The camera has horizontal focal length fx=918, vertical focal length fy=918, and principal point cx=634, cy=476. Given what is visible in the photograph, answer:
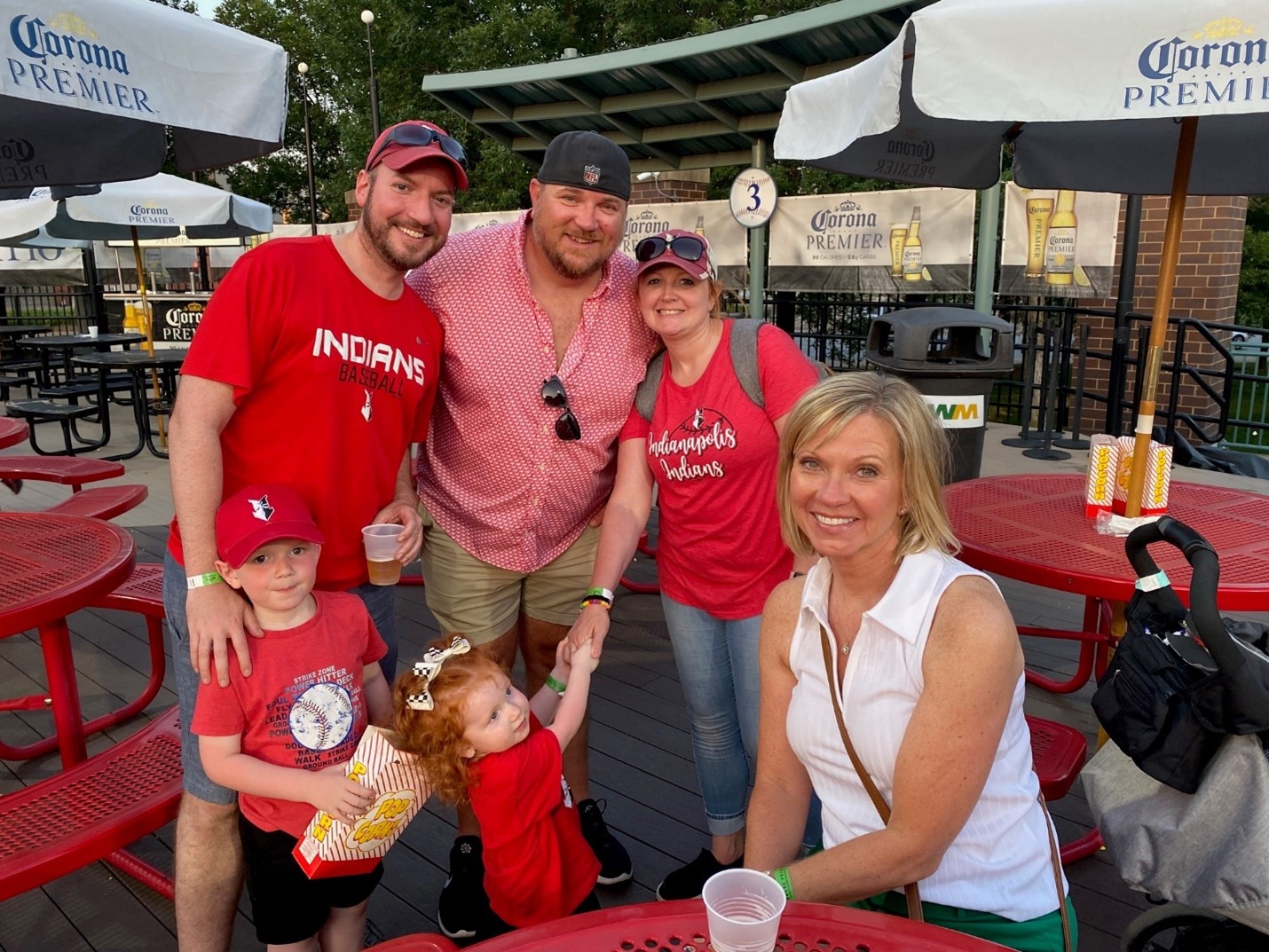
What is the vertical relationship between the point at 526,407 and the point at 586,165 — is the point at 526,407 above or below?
below

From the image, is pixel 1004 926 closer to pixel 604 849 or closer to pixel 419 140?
pixel 604 849

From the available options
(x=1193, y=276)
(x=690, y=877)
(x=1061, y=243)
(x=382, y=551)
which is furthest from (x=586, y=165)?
(x=1193, y=276)

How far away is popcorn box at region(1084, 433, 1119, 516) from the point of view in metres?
2.84

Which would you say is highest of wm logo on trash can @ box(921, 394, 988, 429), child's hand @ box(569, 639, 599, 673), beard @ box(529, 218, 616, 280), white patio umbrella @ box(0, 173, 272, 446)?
white patio umbrella @ box(0, 173, 272, 446)

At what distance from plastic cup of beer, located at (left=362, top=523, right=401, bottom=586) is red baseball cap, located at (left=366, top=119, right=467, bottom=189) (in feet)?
2.57

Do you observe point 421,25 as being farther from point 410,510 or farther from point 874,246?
point 410,510

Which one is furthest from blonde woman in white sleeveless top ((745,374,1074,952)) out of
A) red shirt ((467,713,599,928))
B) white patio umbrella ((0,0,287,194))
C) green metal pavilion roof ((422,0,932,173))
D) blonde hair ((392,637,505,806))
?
green metal pavilion roof ((422,0,932,173))

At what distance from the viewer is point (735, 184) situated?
394 inches

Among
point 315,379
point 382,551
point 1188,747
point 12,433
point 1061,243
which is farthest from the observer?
point 1061,243

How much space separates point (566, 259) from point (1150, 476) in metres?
1.91

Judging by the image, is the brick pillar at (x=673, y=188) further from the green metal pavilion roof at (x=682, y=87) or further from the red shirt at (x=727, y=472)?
the red shirt at (x=727, y=472)

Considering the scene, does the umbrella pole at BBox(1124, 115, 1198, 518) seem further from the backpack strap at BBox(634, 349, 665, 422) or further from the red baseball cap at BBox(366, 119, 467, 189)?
the red baseball cap at BBox(366, 119, 467, 189)

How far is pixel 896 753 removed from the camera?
1.43 m

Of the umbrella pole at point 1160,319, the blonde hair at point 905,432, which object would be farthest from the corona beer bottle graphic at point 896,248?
the blonde hair at point 905,432
